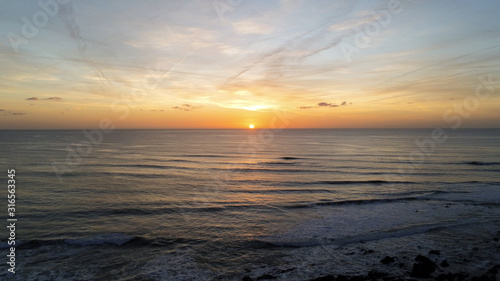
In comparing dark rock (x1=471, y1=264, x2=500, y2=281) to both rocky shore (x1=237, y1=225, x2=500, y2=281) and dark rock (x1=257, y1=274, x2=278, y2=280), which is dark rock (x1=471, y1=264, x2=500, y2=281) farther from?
dark rock (x1=257, y1=274, x2=278, y2=280)

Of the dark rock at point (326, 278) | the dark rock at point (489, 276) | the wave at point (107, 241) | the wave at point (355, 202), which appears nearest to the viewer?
the dark rock at point (489, 276)

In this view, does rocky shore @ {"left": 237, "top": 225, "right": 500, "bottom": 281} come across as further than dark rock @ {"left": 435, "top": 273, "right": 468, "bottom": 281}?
Yes

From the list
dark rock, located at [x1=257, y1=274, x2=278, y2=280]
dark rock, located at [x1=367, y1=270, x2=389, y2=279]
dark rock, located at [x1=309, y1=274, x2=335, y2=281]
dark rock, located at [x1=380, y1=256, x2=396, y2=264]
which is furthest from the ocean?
dark rock, located at [x1=309, y1=274, x2=335, y2=281]

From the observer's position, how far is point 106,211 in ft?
69.3

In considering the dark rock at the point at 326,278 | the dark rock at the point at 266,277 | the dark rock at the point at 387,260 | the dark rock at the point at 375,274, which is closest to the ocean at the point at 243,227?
the dark rock at the point at 266,277

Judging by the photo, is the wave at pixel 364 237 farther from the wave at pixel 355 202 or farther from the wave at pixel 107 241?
the wave at pixel 355 202

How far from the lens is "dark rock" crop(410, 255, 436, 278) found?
11.2 metres

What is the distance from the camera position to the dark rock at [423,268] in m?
11.2

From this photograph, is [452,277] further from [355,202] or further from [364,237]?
[355,202]

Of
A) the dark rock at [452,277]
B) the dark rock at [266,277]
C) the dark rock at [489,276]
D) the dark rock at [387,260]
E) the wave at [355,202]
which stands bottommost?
the wave at [355,202]

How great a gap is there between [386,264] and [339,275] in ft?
9.09

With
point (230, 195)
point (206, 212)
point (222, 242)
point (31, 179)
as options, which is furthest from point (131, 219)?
point (31, 179)

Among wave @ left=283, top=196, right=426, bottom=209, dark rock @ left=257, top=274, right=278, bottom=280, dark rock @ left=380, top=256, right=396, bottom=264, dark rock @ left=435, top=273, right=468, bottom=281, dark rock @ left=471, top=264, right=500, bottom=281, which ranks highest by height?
dark rock @ left=471, top=264, right=500, bottom=281

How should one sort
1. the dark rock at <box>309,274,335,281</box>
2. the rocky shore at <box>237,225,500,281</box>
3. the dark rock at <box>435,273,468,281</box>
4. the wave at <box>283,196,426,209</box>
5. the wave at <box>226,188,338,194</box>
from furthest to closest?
1. the wave at <box>226,188,338,194</box>
2. the wave at <box>283,196,426,209</box>
3. the rocky shore at <box>237,225,500,281</box>
4. the dark rock at <box>309,274,335,281</box>
5. the dark rock at <box>435,273,468,281</box>
